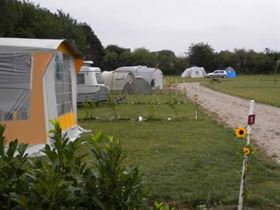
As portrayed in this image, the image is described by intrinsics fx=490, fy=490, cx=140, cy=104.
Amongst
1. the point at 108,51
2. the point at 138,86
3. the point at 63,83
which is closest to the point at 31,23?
the point at 138,86

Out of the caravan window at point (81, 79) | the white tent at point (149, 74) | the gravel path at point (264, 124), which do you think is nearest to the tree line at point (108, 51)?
the white tent at point (149, 74)

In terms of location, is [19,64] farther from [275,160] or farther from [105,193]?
[105,193]

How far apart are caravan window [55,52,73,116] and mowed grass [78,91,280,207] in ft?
5.18

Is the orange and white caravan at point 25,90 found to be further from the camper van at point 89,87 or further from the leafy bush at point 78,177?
the camper van at point 89,87

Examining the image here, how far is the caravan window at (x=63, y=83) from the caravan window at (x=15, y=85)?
126 cm

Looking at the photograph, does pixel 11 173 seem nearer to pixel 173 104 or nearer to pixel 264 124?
pixel 264 124

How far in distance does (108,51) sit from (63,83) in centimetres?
7116

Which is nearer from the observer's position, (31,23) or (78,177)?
(78,177)

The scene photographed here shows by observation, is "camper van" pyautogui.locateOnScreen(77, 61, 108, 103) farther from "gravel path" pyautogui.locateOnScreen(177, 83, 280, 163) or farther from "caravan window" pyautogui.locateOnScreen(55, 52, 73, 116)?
"caravan window" pyautogui.locateOnScreen(55, 52, 73, 116)

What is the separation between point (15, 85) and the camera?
10.3 m

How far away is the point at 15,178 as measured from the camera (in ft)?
9.93

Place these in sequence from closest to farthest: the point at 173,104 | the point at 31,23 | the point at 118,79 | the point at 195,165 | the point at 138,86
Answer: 1. the point at 195,165
2. the point at 173,104
3. the point at 138,86
4. the point at 118,79
5. the point at 31,23

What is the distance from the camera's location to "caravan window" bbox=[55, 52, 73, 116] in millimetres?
11718

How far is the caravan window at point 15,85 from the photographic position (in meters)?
10.2
